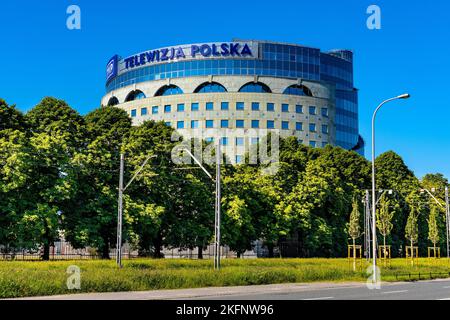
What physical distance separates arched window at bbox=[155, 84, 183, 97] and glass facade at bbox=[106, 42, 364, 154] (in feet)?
0.48

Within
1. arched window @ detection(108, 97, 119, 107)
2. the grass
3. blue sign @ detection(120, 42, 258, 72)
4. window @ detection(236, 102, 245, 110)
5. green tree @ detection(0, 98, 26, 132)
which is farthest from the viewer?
arched window @ detection(108, 97, 119, 107)

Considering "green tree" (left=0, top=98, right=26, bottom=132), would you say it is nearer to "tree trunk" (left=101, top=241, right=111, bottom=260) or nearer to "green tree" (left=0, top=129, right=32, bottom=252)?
"green tree" (left=0, top=129, right=32, bottom=252)

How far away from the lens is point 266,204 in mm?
67312

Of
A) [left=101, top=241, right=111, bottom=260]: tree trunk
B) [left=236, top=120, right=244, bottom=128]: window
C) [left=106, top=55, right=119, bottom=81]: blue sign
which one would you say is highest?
[left=106, top=55, right=119, bottom=81]: blue sign

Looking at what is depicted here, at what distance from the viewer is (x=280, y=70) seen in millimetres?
111750

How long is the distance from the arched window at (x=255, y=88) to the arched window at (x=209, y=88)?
3.79 metres

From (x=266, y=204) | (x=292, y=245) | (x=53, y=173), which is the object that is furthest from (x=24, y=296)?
(x=292, y=245)

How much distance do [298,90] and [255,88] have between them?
27.4 feet

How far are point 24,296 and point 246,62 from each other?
89.0 m

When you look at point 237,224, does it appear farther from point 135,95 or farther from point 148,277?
point 135,95

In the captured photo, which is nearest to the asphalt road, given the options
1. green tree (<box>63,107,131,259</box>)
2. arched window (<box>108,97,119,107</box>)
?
green tree (<box>63,107,131,259</box>)

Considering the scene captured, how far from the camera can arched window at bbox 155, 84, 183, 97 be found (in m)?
113

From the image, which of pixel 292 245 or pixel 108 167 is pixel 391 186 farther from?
pixel 108 167

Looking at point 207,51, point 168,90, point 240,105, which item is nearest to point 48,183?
point 240,105
